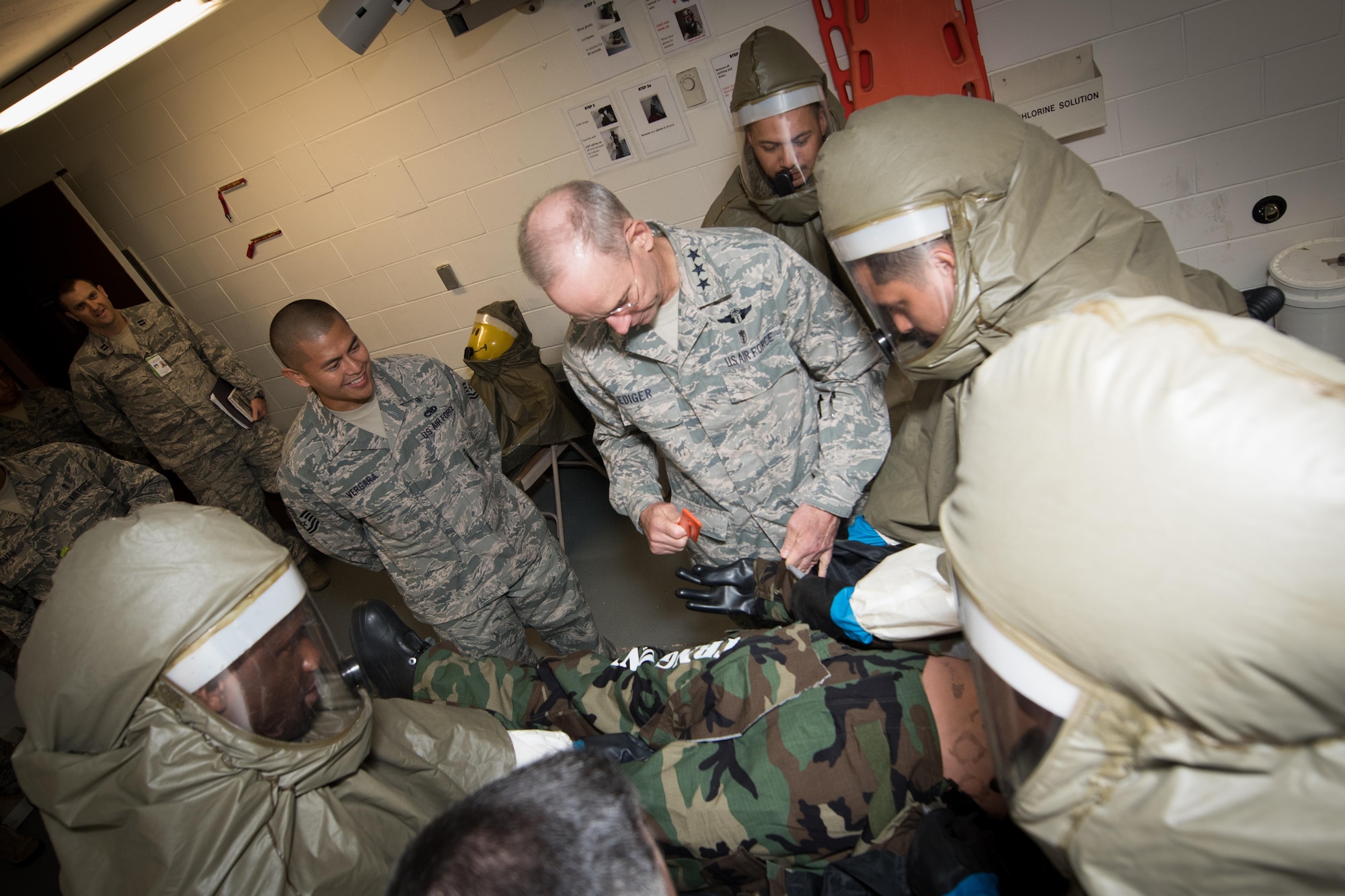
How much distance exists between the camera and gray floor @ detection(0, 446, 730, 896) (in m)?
2.78

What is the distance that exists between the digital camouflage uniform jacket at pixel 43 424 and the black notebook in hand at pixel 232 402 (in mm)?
824

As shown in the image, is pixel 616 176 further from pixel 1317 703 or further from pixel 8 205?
pixel 8 205

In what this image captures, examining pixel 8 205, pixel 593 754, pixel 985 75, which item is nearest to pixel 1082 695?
pixel 593 754

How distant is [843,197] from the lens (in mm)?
1126

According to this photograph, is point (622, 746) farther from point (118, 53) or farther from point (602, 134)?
point (118, 53)

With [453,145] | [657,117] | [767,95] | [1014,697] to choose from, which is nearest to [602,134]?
[657,117]

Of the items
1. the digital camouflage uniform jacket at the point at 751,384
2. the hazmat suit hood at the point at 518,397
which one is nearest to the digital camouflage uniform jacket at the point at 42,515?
the hazmat suit hood at the point at 518,397

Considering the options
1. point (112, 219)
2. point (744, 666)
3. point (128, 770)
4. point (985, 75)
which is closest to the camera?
point (128, 770)

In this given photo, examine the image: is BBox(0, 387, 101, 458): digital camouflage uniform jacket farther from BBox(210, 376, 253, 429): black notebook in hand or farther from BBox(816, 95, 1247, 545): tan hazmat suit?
BBox(816, 95, 1247, 545): tan hazmat suit

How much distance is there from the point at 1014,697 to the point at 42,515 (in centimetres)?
383

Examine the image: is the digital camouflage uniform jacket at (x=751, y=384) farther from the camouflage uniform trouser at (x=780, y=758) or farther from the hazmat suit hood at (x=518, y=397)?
the hazmat suit hood at (x=518, y=397)

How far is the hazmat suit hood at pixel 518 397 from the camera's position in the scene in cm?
318

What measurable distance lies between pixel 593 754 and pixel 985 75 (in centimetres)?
274

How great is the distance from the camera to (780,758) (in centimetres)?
119
